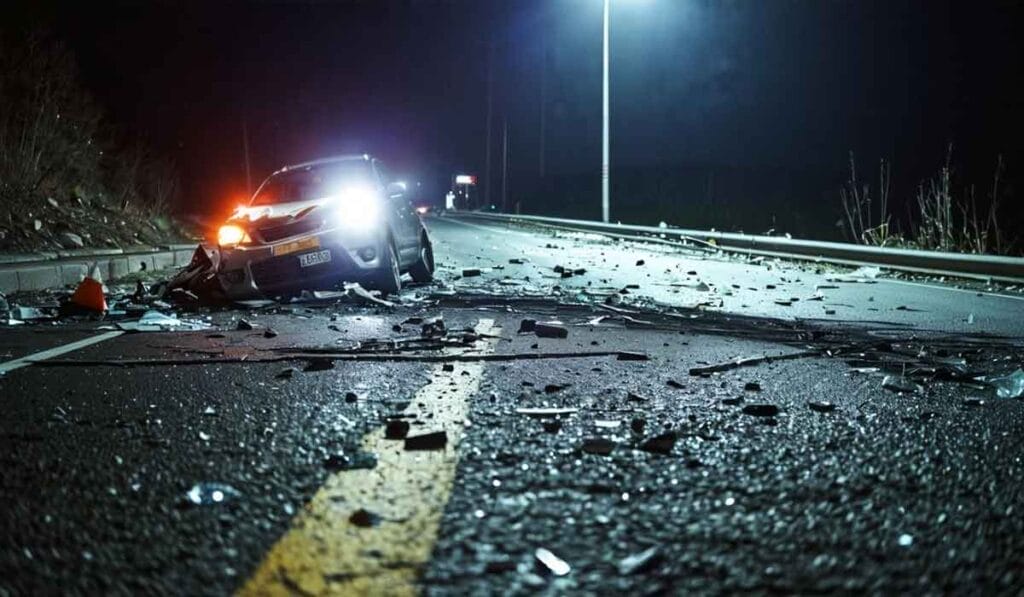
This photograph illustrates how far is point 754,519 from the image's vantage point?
2.48m

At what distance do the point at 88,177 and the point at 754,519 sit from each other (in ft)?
58.0

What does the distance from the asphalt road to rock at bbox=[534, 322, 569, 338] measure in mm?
136

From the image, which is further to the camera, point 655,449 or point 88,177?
point 88,177

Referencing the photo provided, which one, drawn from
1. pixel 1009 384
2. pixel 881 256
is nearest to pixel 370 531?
pixel 1009 384

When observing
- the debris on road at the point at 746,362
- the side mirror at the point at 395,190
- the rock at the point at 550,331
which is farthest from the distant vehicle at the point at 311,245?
the debris on road at the point at 746,362

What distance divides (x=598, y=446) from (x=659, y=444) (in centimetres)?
23

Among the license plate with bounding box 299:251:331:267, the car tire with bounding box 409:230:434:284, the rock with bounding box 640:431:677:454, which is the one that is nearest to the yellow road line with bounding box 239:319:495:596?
the rock with bounding box 640:431:677:454

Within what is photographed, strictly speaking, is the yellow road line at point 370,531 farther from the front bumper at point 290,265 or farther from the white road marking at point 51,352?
the front bumper at point 290,265

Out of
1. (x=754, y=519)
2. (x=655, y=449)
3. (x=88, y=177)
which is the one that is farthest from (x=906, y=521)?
(x=88, y=177)

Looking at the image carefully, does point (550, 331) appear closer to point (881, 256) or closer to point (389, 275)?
point (389, 275)

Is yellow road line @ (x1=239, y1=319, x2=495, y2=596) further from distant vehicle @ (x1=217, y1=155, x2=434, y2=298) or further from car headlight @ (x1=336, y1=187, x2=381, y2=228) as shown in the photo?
car headlight @ (x1=336, y1=187, x2=381, y2=228)

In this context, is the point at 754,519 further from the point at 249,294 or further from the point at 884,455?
the point at 249,294

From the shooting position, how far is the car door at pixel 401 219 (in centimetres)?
962

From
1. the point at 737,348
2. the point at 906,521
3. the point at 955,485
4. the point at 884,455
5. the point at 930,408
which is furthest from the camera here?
the point at 737,348
